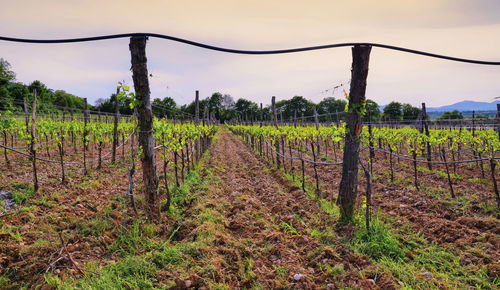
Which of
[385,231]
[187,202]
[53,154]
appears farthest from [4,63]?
[385,231]

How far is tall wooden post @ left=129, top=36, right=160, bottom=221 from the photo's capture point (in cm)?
439

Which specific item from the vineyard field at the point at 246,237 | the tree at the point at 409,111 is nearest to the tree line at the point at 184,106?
the tree at the point at 409,111

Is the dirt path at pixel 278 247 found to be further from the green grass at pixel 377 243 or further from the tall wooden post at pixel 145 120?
the tall wooden post at pixel 145 120

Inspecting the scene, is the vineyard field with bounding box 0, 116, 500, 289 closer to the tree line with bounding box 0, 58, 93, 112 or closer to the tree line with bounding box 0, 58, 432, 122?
the tree line with bounding box 0, 58, 432, 122

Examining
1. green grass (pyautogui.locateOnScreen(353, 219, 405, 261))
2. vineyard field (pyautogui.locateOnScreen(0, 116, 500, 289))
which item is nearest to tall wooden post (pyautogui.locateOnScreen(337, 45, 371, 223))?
vineyard field (pyautogui.locateOnScreen(0, 116, 500, 289))

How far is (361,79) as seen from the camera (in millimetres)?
4469

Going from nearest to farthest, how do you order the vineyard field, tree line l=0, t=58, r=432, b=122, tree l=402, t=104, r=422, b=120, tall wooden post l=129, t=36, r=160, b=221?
the vineyard field
tall wooden post l=129, t=36, r=160, b=221
tree line l=0, t=58, r=432, b=122
tree l=402, t=104, r=422, b=120

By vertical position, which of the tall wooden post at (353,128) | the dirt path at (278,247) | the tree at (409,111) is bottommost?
the dirt path at (278,247)

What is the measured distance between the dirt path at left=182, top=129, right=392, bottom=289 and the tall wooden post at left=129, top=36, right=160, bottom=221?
1040 millimetres

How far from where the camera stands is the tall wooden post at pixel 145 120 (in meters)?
4.39

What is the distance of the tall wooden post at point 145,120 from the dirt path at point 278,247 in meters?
1.04

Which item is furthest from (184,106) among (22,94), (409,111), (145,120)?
(145,120)

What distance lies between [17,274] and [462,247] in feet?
22.1

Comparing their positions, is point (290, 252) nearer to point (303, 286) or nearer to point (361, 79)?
point (303, 286)
